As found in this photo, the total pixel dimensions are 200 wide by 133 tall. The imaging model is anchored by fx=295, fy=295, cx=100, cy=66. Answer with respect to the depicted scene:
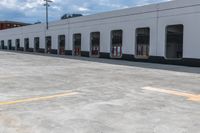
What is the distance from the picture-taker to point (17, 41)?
216ft

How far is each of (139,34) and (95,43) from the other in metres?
8.84

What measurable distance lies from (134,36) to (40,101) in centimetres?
2212

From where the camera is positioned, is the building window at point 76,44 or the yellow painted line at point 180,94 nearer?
the yellow painted line at point 180,94

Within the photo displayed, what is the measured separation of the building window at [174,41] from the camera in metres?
27.2

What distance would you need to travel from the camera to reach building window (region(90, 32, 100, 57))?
124 feet

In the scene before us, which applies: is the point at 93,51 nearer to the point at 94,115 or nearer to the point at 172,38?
the point at 172,38

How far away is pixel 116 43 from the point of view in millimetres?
33719

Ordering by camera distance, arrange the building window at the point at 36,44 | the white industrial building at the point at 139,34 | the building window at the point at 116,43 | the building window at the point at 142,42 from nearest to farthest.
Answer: the white industrial building at the point at 139,34 → the building window at the point at 142,42 → the building window at the point at 116,43 → the building window at the point at 36,44

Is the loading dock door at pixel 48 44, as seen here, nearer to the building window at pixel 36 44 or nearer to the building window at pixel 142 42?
the building window at pixel 36 44

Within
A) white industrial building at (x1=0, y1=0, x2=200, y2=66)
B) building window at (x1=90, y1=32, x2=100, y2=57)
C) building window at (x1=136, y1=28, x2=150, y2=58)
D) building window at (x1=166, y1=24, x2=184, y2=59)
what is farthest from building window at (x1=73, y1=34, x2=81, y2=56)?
building window at (x1=166, y1=24, x2=184, y2=59)

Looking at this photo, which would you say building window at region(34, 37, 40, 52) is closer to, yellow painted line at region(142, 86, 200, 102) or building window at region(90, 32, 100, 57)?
building window at region(90, 32, 100, 57)

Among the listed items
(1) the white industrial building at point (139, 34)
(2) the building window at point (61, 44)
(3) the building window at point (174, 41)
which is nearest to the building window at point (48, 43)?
(1) the white industrial building at point (139, 34)

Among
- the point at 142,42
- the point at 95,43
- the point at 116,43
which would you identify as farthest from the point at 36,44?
the point at 142,42

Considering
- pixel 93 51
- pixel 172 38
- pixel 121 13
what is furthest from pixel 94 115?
pixel 93 51
